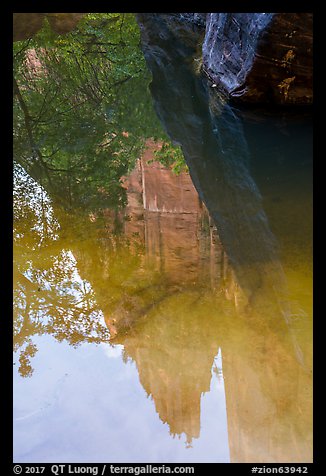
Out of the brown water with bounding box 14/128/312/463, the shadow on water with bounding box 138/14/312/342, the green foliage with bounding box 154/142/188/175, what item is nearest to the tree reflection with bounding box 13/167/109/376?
the brown water with bounding box 14/128/312/463

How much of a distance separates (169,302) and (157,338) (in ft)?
1.50

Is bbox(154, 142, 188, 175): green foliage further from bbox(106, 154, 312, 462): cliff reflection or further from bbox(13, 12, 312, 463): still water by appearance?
bbox(106, 154, 312, 462): cliff reflection

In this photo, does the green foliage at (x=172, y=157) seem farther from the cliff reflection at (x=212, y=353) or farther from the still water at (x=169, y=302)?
the cliff reflection at (x=212, y=353)

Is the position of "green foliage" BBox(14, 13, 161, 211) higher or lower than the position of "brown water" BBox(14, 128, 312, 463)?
higher

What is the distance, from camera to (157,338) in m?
3.52

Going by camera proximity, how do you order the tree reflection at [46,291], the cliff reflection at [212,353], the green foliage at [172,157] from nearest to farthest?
the cliff reflection at [212,353], the tree reflection at [46,291], the green foliage at [172,157]

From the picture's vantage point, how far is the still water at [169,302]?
2844 mm

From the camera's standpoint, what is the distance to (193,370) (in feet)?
10.4

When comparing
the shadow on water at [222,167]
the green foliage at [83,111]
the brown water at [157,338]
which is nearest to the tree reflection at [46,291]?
the brown water at [157,338]

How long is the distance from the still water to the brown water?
0.04ft

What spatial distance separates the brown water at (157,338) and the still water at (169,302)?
0.04 feet

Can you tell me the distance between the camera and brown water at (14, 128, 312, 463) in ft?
9.16

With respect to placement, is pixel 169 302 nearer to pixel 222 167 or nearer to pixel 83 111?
pixel 222 167
